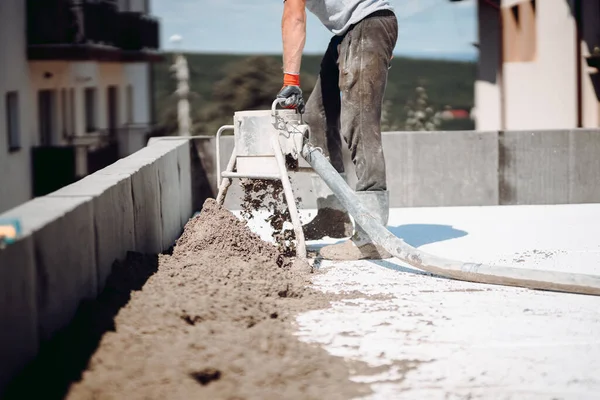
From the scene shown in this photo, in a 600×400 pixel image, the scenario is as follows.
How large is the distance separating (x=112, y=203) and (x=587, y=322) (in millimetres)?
2411

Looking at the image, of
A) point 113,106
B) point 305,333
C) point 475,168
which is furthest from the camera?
point 113,106

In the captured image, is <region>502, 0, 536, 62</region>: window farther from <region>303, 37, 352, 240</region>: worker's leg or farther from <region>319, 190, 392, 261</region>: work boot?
<region>319, 190, 392, 261</region>: work boot

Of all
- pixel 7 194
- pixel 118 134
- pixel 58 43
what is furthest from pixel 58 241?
pixel 118 134

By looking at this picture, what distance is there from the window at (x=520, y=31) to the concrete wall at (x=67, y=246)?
16.0 metres

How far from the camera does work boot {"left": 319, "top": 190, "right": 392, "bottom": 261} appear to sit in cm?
798

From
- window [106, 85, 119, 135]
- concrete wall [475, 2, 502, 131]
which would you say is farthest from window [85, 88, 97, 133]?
concrete wall [475, 2, 502, 131]

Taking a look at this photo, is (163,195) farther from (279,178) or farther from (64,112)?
(64,112)

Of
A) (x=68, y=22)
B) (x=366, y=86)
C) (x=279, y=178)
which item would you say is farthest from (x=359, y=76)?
(x=68, y=22)

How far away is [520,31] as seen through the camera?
79.2 feet

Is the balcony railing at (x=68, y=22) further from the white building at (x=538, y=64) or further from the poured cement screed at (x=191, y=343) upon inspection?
the poured cement screed at (x=191, y=343)

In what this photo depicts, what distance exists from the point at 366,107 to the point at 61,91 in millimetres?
22980

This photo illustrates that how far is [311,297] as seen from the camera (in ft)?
21.3

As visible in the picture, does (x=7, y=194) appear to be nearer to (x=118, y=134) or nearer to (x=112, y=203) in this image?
(x=118, y=134)

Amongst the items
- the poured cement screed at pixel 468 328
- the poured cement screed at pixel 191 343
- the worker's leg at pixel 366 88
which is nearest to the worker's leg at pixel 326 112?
the worker's leg at pixel 366 88
